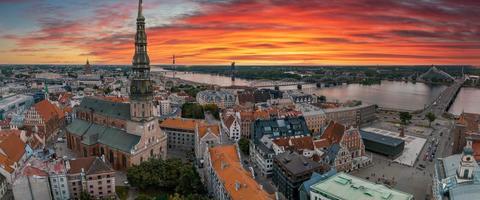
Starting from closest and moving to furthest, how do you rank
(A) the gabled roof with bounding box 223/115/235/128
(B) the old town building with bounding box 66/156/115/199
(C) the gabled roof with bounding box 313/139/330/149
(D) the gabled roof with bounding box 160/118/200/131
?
(B) the old town building with bounding box 66/156/115/199, (C) the gabled roof with bounding box 313/139/330/149, (D) the gabled roof with bounding box 160/118/200/131, (A) the gabled roof with bounding box 223/115/235/128

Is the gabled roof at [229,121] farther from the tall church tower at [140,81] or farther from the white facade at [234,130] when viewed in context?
the tall church tower at [140,81]

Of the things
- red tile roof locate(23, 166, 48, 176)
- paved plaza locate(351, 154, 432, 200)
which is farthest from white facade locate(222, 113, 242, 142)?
red tile roof locate(23, 166, 48, 176)

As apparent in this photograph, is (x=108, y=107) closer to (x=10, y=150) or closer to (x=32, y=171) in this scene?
(x=10, y=150)

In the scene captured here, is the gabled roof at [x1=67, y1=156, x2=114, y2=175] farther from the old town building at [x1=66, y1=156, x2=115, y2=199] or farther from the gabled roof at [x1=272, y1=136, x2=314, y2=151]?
the gabled roof at [x1=272, y1=136, x2=314, y2=151]

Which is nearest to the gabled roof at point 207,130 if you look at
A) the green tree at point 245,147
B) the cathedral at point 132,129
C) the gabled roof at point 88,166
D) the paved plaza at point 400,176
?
the cathedral at point 132,129

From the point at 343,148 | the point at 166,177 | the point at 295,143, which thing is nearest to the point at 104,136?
the point at 166,177

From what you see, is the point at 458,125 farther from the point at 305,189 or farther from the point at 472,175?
the point at 305,189

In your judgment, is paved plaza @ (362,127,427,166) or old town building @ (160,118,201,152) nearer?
paved plaza @ (362,127,427,166)

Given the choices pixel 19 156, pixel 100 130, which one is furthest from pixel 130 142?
pixel 19 156
